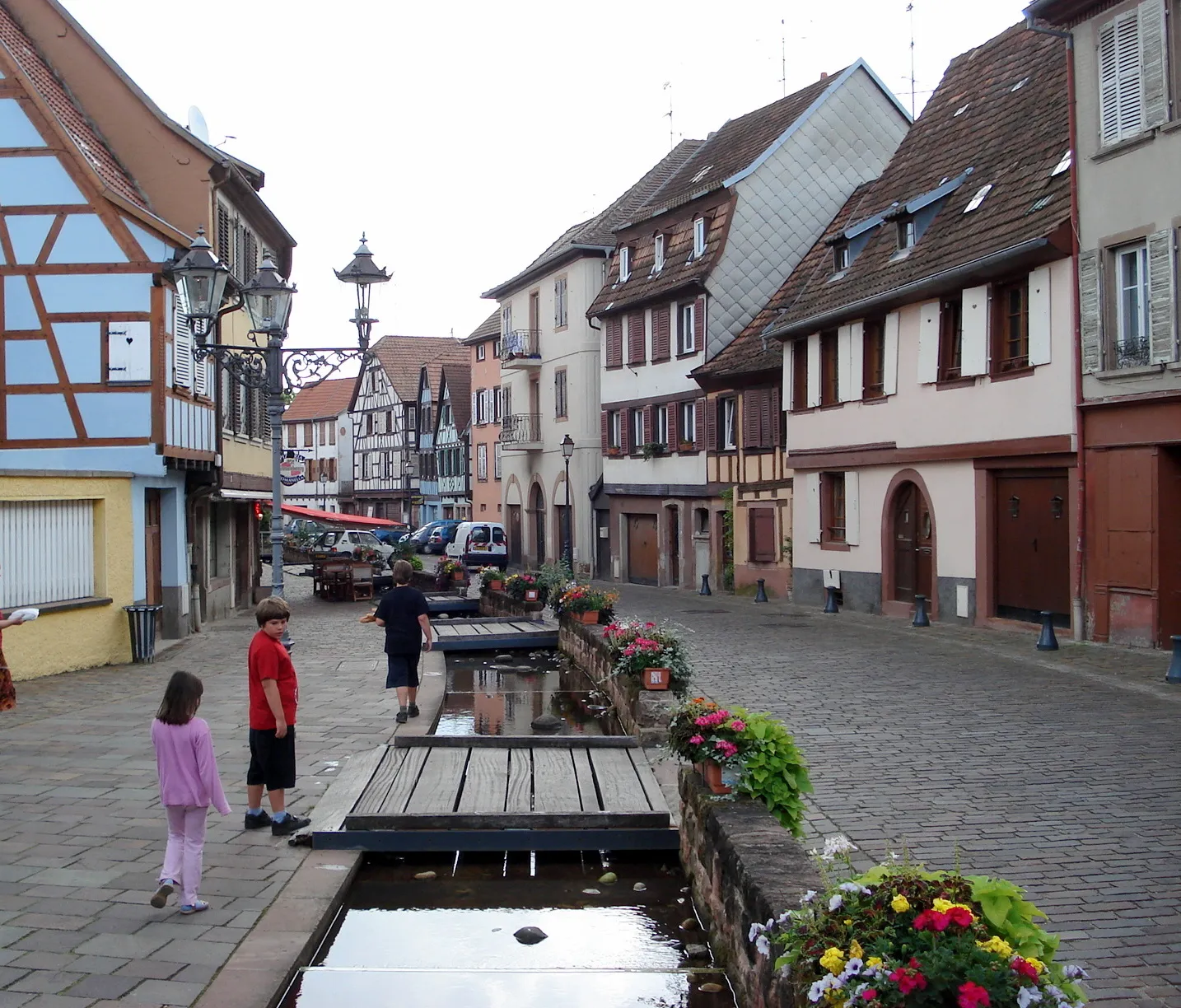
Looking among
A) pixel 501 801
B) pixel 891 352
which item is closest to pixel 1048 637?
pixel 891 352

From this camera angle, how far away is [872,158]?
35.8 m

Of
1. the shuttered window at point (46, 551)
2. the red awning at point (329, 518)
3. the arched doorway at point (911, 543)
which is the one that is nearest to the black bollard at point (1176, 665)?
the arched doorway at point (911, 543)

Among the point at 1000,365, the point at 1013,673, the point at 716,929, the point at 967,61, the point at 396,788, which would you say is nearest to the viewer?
the point at 716,929

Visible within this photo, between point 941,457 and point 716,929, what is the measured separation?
17.0 meters

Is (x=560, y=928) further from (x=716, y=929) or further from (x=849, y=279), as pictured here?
(x=849, y=279)

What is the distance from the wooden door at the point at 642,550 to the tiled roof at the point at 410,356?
36.1 meters

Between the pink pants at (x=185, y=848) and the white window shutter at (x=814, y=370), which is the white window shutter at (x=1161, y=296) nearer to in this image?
the white window shutter at (x=814, y=370)

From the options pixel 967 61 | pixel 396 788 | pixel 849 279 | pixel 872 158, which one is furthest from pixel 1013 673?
pixel 872 158

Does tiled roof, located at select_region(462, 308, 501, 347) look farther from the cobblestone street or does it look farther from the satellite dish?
the cobblestone street

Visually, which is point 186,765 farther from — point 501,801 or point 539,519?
point 539,519

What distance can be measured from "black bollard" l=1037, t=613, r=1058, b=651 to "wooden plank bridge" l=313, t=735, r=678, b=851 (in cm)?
905

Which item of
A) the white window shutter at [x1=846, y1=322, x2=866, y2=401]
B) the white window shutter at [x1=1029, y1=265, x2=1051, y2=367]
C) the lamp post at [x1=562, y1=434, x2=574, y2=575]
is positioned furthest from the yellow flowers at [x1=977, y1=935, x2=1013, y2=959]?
the lamp post at [x1=562, y1=434, x2=574, y2=575]

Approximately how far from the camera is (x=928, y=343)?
22234 millimetres

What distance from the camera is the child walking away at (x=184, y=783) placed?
6152 mm
